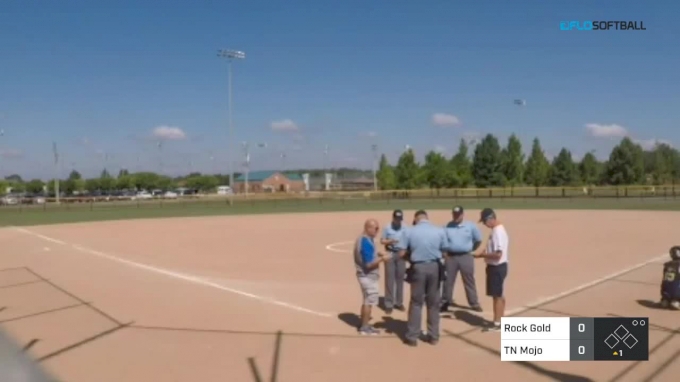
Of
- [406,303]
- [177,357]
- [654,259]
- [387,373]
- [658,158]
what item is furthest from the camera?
[658,158]

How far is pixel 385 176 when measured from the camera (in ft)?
321

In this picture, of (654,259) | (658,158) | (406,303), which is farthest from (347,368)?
(658,158)

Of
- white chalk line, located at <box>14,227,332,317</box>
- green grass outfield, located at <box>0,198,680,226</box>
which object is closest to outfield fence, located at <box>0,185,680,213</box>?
green grass outfield, located at <box>0,198,680,226</box>

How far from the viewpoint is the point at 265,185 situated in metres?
141

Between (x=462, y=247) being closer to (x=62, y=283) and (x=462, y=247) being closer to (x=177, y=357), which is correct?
(x=177, y=357)

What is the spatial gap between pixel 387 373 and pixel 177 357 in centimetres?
266

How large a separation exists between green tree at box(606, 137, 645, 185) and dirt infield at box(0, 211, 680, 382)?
2630 inches

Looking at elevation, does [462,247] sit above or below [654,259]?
above

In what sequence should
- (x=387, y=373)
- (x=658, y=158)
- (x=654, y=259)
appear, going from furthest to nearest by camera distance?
(x=658, y=158) < (x=654, y=259) < (x=387, y=373)

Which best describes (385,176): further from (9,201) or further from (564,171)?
(9,201)

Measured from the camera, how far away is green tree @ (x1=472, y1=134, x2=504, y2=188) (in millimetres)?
82250

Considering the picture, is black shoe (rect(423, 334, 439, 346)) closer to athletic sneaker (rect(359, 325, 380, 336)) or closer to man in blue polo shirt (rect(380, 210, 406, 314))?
athletic sneaker (rect(359, 325, 380, 336))

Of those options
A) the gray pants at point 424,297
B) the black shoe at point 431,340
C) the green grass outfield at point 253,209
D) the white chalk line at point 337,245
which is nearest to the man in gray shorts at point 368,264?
the gray pants at point 424,297
